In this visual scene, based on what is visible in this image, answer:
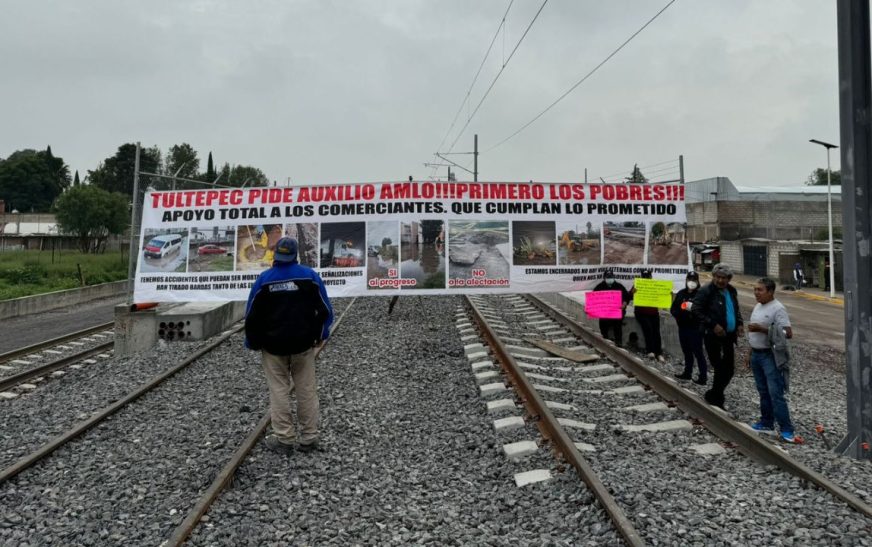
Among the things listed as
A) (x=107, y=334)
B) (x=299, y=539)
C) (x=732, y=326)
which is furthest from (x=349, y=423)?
(x=107, y=334)

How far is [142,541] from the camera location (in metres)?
3.42

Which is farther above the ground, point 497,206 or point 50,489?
point 497,206

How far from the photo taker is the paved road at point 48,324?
1301cm

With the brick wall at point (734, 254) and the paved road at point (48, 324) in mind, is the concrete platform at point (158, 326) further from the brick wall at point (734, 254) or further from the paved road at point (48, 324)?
the brick wall at point (734, 254)

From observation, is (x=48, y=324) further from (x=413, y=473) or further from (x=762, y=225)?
(x=762, y=225)

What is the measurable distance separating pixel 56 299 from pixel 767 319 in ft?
74.8

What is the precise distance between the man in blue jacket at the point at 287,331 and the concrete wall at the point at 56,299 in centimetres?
1737

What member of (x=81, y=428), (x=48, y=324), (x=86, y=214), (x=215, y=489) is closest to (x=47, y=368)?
(x=81, y=428)

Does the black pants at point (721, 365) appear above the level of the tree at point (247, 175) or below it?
below

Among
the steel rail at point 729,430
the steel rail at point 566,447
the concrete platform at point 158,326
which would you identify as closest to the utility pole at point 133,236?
the concrete platform at point 158,326

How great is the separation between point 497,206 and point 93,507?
22.5ft

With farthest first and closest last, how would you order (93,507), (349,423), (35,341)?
(35,341), (349,423), (93,507)

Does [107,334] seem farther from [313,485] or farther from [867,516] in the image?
[867,516]

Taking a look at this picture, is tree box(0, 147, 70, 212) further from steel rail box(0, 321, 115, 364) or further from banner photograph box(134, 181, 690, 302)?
banner photograph box(134, 181, 690, 302)
